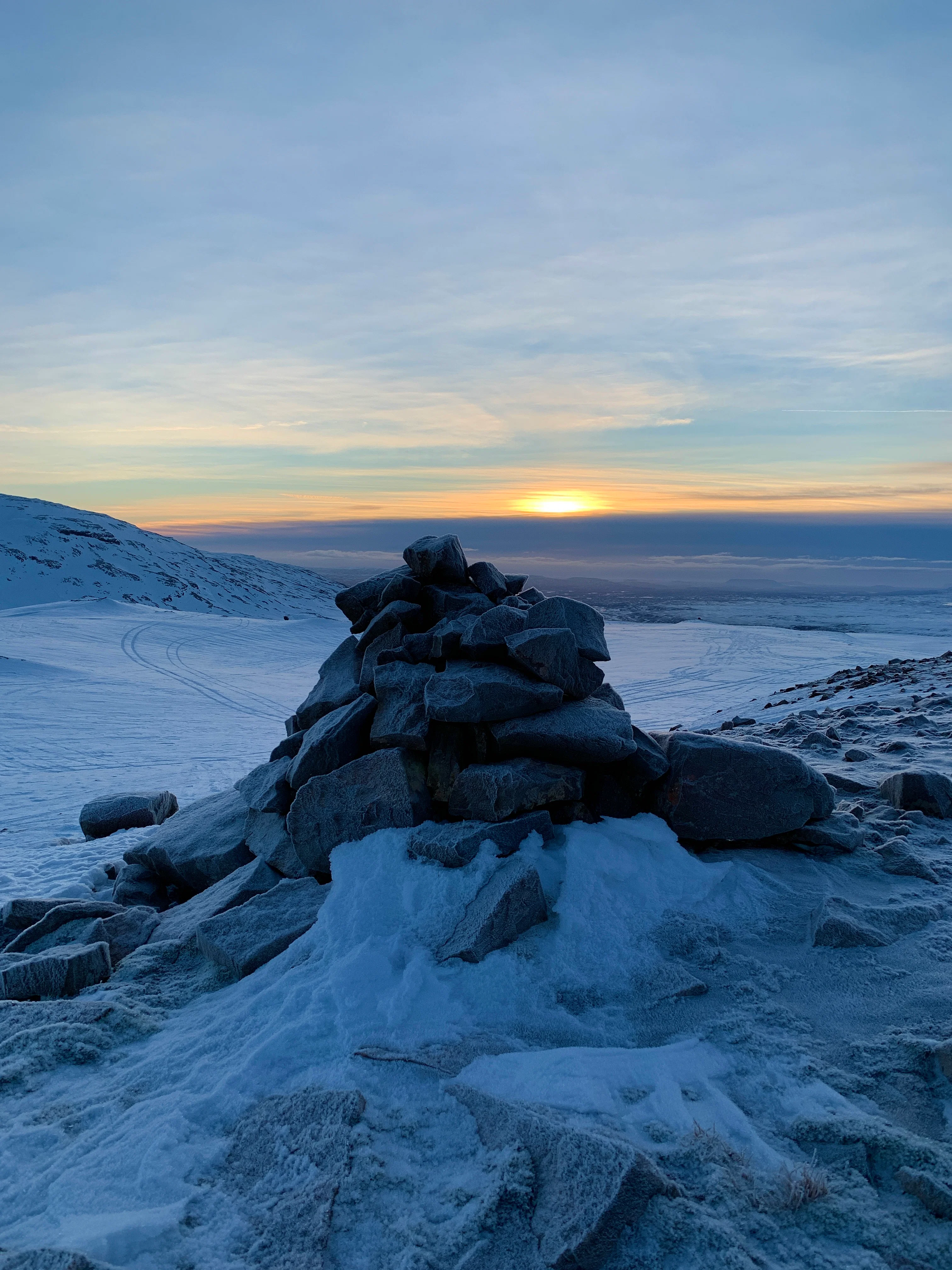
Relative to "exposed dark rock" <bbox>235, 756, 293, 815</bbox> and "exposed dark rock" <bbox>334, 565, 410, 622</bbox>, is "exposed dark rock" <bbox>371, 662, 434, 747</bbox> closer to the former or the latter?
"exposed dark rock" <bbox>235, 756, 293, 815</bbox>

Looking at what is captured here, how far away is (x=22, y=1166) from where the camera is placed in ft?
11.2

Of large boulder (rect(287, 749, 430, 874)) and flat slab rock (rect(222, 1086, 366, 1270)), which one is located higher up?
large boulder (rect(287, 749, 430, 874))

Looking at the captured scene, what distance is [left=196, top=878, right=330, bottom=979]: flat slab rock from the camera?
4.96 meters

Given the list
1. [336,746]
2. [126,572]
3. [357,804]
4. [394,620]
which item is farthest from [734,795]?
[126,572]

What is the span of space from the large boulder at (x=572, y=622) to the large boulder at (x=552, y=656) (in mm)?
137

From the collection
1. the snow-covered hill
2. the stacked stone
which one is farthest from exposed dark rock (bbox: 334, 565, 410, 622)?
the snow-covered hill

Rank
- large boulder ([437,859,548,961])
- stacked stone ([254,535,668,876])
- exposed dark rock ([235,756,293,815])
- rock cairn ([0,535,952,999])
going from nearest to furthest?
large boulder ([437,859,548,961]), rock cairn ([0,535,952,999]), stacked stone ([254,535,668,876]), exposed dark rock ([235,756,293,815])

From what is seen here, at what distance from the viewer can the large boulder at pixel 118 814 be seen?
362 inches

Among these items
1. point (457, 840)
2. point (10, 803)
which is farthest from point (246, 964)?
point (10, 803)

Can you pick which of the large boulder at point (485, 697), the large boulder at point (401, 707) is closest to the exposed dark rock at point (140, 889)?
the large boulder at point (401, 707)

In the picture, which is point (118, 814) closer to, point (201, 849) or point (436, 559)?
point (201, 849)

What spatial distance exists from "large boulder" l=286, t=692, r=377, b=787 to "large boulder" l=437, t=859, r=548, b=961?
1783mm

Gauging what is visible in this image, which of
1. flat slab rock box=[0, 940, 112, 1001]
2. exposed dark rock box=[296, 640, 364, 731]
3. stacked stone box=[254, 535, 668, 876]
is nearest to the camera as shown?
flat slab rock box=[0, 940, 112, 1001]

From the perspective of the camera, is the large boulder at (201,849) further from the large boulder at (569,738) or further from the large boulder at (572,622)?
the large boulder at (572,622)
